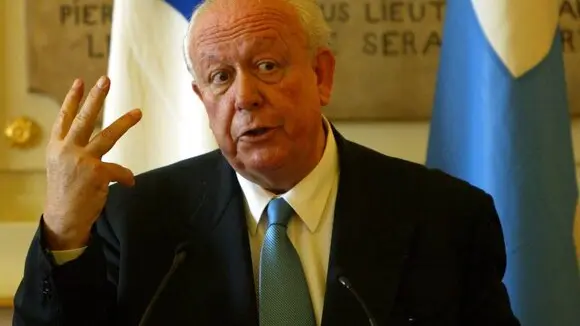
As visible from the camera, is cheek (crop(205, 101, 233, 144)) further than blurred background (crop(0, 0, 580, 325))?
No

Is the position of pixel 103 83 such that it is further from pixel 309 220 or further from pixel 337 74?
pixel 337 74

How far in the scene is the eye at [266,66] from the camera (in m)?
1.10

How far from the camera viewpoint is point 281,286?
3.58ft

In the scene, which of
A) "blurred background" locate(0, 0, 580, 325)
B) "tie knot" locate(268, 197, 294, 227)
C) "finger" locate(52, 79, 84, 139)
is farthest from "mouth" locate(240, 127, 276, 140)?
"blurred background" locate(0, 0, 580, 325)

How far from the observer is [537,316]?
1.48 m

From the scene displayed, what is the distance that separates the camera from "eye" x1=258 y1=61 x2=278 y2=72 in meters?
1.10

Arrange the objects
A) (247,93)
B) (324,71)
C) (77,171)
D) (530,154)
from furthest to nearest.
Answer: (530,154), (324,71), (247,93), (77,171)

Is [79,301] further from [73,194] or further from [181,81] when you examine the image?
[181,81]

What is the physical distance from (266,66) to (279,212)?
22 cm

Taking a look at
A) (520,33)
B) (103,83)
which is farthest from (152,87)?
(520,33)

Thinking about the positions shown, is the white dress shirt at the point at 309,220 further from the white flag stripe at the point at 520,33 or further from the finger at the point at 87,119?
the white flag stripe at the point at 520,33

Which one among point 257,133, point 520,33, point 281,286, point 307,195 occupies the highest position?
point 520,33

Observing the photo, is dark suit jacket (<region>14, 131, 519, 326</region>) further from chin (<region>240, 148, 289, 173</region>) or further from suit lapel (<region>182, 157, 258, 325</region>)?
chin (<region>240, 148, 289, 173</region>)

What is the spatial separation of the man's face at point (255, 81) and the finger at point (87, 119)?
20cm
